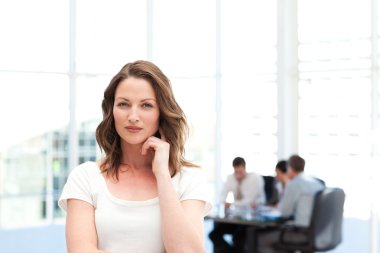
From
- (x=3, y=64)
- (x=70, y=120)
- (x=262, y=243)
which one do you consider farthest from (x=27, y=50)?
(x=262, y=243)

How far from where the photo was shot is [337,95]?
8680 millimetres

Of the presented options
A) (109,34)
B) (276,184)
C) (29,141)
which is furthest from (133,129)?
(109,34)

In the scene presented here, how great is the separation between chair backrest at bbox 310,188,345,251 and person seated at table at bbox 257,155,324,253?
0.11 meters

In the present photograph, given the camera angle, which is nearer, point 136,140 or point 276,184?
point 136,140

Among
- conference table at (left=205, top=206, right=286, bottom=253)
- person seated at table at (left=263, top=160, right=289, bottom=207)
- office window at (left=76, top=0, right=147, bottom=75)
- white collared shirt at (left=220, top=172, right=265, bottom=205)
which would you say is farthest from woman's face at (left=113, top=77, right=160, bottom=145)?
office window at (left=76, top=0, right=147, bottom=75)

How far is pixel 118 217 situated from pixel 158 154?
0.17 meters

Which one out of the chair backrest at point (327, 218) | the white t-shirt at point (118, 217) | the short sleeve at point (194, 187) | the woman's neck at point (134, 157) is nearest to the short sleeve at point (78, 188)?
the white t-shirt at point (118, 217)

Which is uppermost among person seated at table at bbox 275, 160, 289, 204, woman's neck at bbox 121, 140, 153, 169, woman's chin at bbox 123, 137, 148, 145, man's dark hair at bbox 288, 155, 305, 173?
woman's chin at bbox 123, 137, 148, 145

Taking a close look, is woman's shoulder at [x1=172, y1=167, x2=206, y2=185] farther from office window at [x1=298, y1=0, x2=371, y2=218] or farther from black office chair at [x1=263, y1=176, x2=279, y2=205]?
office window at [x1=298, y1=0, x2=371, y2=218]

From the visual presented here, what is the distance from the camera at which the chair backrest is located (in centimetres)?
604

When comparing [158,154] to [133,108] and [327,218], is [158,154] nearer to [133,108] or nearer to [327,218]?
[133,108]

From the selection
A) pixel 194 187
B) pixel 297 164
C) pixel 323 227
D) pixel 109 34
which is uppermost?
pixel 109 34

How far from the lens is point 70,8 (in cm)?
887

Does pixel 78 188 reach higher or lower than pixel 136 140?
lower
